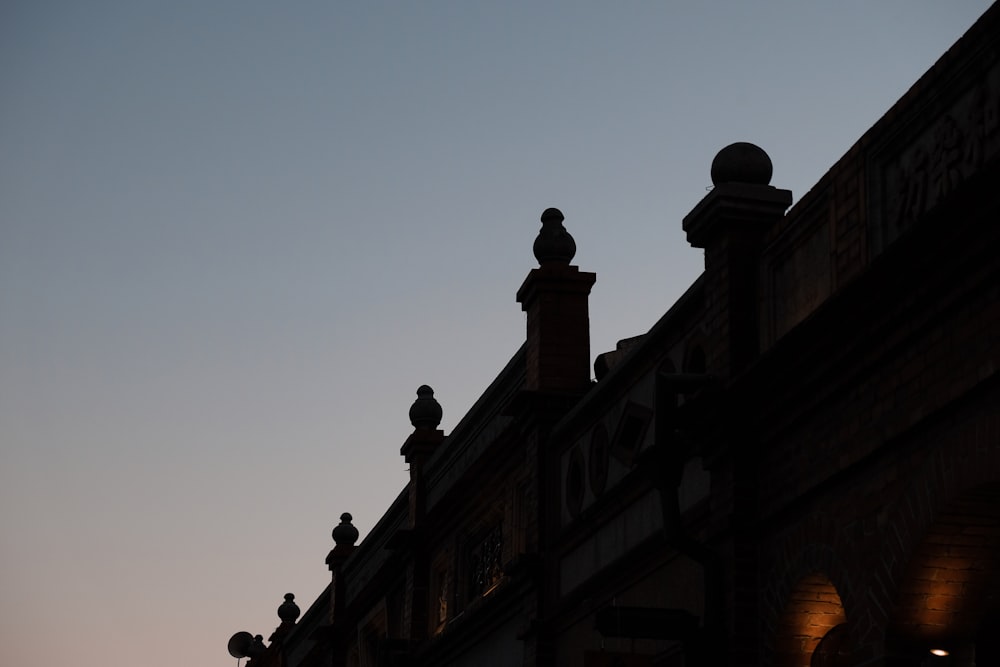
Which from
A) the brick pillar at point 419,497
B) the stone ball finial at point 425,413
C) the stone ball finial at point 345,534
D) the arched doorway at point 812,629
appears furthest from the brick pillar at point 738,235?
the stone ball finial at point 345,534

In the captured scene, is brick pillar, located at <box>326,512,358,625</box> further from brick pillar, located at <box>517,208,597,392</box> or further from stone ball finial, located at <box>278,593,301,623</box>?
brick pillar, located at <box>517,208,597,392</box>

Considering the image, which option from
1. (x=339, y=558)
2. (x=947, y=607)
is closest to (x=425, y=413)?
(x=339, y=558)

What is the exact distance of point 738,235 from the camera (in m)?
15.4

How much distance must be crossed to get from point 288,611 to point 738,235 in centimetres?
3223

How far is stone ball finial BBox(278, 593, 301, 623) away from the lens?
149 feet

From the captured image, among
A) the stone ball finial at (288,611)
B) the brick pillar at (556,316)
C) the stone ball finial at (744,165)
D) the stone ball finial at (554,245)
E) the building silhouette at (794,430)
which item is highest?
the stone ball finial at (288,611)

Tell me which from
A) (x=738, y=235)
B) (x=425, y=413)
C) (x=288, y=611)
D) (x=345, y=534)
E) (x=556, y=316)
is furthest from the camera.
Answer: (x=288, y=611)

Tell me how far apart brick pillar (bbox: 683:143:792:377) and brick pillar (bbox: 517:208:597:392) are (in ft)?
19.7

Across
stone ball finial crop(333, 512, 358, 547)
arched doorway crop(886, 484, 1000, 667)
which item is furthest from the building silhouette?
stone ball finial crop(333, 512, 358, 547)

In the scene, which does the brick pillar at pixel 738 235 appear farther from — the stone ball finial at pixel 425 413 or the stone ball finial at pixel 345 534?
the stone ball finial at pixel 345 534

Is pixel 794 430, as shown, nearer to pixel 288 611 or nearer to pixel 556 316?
pixel 556 316

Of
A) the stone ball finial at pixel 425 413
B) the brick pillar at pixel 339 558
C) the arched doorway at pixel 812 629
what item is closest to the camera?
the arched doorway at pixel 812 629

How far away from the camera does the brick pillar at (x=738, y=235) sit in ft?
49.9

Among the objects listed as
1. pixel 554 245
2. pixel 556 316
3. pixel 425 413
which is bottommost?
pixel 556 316
